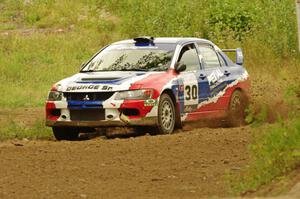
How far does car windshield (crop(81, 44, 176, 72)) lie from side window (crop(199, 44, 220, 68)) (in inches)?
27.0

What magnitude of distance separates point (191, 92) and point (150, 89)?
1.12 m

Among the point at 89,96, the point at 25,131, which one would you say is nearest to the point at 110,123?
the point at 89,96

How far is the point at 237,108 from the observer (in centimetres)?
1703

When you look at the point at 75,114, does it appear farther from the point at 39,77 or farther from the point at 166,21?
the point at 166,21

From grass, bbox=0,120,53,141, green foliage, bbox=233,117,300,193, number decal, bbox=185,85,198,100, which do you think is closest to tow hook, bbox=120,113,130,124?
number decal, bbox=185,85,198,100

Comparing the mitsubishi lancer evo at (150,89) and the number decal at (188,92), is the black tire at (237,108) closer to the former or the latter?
the mitsubishi lancer evo at (150,89)

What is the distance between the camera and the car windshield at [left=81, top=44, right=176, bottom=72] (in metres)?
15.6

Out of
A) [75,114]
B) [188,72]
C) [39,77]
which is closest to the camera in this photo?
[75,114]

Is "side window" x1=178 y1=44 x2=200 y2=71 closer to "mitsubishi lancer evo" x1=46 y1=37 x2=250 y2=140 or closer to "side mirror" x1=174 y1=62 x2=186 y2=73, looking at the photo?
"mitsubishi lancer evo" x1=46 y1=37 x2=250 y2=140

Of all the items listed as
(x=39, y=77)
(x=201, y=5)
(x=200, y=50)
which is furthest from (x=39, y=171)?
(x=201, y=5)

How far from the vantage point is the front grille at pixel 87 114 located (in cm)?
1463

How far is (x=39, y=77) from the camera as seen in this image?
25047 millimetres

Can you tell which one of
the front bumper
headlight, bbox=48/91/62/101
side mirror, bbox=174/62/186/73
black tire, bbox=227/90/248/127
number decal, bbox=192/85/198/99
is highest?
side mirror, bbox=174/62/186/73

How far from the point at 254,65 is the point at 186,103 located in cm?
984
